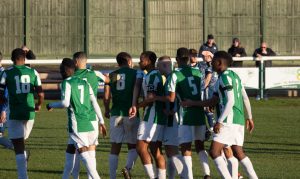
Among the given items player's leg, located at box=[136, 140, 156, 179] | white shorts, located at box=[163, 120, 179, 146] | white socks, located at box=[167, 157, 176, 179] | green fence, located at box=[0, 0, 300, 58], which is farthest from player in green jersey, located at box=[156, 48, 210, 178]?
green fence, located at box=[0, 0, 300, 58]

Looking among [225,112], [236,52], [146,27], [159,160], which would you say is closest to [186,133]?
[159,160]

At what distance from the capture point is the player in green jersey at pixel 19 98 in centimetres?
1565

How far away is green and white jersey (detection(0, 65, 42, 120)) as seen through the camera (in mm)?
15672

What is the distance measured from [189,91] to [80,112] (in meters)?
1.92

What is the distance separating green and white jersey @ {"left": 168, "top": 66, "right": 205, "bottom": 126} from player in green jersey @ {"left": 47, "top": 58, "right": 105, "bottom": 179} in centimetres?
150

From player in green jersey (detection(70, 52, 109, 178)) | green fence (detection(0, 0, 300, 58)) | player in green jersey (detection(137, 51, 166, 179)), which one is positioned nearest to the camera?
player in green jersey (detection(70, 52, 109, 178))

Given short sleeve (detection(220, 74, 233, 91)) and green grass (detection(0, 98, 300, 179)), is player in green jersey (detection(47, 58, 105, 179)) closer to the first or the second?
short sleeve (detection(220, 74, 233, 91))

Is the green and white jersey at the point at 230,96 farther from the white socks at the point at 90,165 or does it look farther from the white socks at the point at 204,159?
the white socks at the point at 90,165

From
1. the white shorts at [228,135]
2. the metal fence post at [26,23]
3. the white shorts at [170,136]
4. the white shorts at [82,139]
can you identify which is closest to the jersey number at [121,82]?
the white shorts at [170,136]

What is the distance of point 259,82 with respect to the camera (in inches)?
1380

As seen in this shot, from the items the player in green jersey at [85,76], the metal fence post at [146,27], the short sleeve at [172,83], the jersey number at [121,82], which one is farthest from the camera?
the metal fence post at [146,27]

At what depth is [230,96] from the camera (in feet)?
47.0

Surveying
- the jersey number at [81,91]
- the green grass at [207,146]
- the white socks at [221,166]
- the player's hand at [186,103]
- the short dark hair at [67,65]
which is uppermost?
the short dark hair at [67,65]

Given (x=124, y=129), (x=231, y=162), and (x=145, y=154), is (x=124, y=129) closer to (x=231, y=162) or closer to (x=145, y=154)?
(x=145, y=154)
